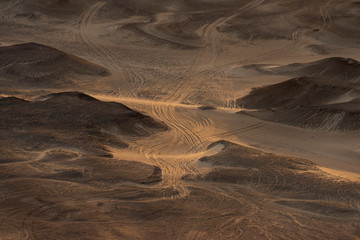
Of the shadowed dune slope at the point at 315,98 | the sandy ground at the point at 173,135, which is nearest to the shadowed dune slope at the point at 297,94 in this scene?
the shadowed dune slope at the point at 315,98

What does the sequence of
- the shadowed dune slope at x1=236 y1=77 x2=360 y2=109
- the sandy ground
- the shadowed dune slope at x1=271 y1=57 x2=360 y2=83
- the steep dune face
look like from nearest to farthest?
the sandy ground < the shadowed dune slope at x1=236 y1=77 x2=360 y2=109 < the steep dune face < the shadowed dune slope at x1=271 y1=57 x2=360 y2=83

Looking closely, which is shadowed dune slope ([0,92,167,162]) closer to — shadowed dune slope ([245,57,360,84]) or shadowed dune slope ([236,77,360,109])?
shadowed dune slope ([236,77,360,109])

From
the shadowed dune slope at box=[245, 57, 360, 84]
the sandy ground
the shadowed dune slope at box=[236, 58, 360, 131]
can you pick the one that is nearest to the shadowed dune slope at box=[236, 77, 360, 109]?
the shadowed dune slope at box=[236, 58, 360, 131]

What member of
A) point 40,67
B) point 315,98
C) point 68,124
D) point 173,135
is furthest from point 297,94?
Answer: point 40,67

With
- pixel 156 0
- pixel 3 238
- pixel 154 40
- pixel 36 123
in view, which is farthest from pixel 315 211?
pixel 156 0

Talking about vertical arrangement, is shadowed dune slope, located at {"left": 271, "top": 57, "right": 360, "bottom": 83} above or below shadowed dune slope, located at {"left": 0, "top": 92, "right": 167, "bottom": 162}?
above

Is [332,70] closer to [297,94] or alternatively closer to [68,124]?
[297,94]

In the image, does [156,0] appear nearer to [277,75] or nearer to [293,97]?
[277,75]
